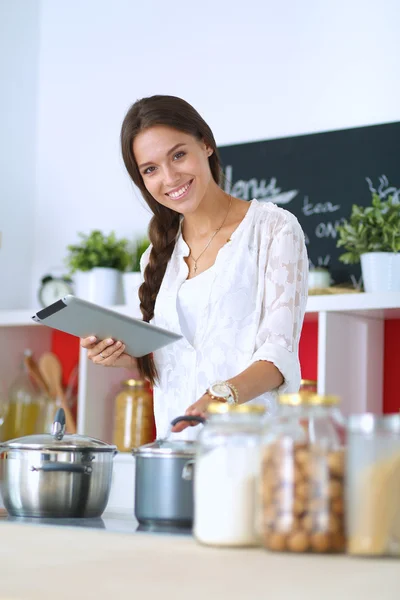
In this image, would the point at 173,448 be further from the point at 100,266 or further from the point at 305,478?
the point at 100,266

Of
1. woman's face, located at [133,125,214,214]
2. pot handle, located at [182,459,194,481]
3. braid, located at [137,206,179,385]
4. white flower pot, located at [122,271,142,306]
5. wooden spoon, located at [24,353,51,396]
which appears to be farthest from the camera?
wooden spoon, located at [24,353,51,396]

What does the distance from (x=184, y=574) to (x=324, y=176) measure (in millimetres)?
2485

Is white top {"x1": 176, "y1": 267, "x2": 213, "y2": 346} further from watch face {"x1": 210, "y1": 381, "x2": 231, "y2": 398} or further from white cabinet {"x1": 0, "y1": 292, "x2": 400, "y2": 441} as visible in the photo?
white cabinet {"x1": 0, "y1": 292, "x2": 400, "y2": 441}

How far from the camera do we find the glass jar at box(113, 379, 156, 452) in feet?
10.9

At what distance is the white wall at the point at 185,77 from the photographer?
3232 mm

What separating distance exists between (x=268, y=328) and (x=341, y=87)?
1.62 m

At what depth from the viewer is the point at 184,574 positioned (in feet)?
2.95

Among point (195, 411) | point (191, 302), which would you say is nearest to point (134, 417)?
point (191, 302)

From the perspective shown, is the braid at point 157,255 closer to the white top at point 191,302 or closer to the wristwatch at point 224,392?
the white top at point 191,302

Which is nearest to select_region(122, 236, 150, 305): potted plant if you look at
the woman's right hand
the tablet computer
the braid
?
the braid

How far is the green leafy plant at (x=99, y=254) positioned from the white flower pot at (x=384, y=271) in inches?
42.5

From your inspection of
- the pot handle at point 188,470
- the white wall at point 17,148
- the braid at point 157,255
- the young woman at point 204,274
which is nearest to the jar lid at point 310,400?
the pot handle at point 188,470

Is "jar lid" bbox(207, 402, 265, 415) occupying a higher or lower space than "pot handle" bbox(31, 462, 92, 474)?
higher

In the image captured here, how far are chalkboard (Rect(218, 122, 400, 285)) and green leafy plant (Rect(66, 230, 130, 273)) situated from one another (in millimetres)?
506
